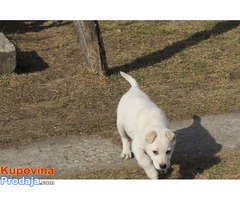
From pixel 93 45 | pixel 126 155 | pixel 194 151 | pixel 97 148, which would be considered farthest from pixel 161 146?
pixel 93 45

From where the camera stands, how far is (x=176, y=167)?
8891 mm

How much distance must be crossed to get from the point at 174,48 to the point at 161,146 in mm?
8028

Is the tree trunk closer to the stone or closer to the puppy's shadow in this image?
the stone

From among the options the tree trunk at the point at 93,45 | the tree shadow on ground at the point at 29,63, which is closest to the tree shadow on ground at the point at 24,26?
the tree shadow on ground at the point at 29,63

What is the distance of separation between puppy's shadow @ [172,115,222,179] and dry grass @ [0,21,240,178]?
0.56 feet

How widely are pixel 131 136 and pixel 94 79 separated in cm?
490

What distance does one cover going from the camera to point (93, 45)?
13719mm

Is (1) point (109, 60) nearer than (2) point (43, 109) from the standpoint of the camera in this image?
No

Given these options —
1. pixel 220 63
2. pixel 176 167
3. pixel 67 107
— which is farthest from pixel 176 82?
pixel 176 167

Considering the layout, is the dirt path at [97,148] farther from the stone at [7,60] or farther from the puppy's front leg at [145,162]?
the stone at [7,60]

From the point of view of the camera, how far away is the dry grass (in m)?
Answer: 11.3

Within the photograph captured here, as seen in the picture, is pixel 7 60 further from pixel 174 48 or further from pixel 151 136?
pixel 151 136

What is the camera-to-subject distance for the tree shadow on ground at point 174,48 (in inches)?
569

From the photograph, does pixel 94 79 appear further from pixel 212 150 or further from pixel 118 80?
pixel 212 150
